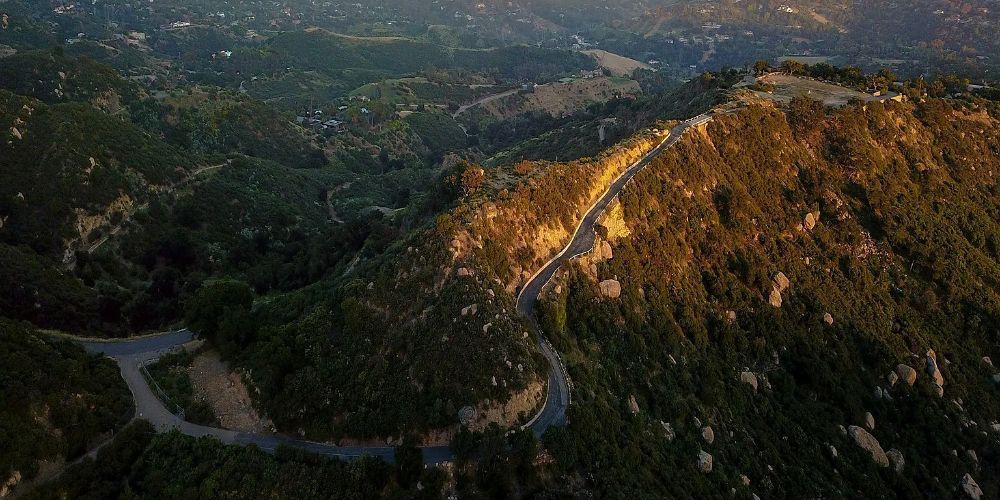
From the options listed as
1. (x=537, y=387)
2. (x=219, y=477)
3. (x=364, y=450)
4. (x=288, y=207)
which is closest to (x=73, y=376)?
(x=219, y=477)

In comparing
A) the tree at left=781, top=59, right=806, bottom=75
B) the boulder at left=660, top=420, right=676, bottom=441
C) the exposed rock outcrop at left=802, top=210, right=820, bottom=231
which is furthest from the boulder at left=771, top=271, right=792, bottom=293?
the tree at left=781, top=59, right=806, bottom=75

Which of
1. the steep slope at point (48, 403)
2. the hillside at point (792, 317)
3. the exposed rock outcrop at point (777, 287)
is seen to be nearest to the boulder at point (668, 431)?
the hillside at point (792, 317)

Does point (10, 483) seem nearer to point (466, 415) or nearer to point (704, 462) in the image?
point (466, 415)

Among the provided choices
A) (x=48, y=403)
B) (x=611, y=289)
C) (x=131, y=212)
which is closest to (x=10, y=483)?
(x=48, y=403)

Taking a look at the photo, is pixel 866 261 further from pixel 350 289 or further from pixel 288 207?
pixel 288 207

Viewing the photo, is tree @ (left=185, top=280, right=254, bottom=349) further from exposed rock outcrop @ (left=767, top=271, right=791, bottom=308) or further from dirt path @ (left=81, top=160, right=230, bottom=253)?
exposed rock outcrop @ (left=767, top=271, right=791, bottom=308)
